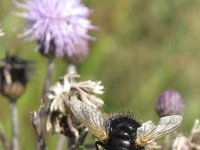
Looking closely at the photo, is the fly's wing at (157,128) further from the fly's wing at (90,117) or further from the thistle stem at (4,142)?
the thistle stem at (4,142)

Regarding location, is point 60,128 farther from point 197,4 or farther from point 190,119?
point 197,4

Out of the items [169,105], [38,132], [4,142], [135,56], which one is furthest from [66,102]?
[135,56]

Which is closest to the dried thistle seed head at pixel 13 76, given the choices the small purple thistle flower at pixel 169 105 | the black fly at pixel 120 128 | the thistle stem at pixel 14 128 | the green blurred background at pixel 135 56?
the thistle stem at pixel 14 128

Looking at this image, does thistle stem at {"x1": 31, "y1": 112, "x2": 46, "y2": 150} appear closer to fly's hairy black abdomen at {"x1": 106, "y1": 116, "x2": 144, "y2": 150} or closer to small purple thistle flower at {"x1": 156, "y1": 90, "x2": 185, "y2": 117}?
fly's hairy black abdomen at {"x1": 106, "y1": 116, "x2": 144, "y2": 150}

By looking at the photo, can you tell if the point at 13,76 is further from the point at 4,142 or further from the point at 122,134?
the point at 122,134

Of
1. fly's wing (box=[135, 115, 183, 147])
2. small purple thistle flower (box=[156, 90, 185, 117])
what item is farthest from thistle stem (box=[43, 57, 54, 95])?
fly's wing (box=[135, 115, 183, 147])
